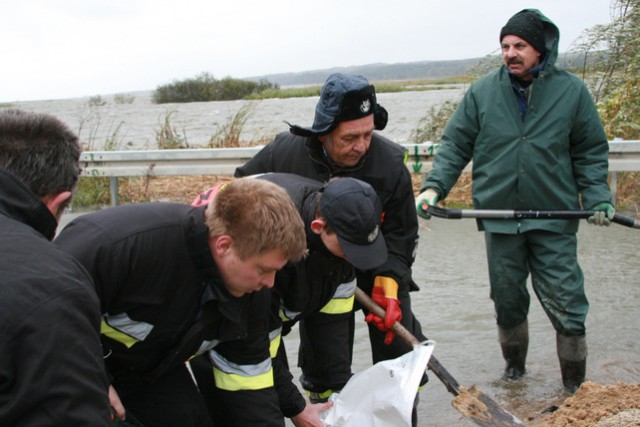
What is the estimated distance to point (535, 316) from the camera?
636cm

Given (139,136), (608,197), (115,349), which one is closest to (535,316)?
(608,197)

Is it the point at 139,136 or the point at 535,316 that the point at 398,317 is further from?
the point at 139,136

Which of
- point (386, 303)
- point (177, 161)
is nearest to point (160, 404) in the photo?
point (386, 303)

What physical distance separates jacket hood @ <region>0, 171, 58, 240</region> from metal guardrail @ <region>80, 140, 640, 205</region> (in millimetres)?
6471

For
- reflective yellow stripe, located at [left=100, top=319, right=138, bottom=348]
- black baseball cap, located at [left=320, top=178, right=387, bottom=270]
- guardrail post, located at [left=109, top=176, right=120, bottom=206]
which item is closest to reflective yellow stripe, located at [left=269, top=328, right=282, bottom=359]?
black baseball cap, located at [left=320, top=178, right=387, bottom=270]

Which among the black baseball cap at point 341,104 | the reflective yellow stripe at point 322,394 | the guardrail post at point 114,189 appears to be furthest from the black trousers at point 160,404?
the guardrail post at point 114,189

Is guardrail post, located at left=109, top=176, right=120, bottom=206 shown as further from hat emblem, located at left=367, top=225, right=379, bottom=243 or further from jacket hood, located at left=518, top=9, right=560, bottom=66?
hat emblem, located at left=367, top=225, right=379, bottom=243

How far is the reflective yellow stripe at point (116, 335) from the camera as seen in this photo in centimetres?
324

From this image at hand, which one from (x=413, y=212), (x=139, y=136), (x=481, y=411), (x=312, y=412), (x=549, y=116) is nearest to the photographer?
(x=312, y=412)

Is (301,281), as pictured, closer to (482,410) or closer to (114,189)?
(482,410)

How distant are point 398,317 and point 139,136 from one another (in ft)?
36.0

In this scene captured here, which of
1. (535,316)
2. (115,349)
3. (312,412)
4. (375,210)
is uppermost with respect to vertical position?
(375,210)

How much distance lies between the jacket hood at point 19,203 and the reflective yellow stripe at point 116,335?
0.96 m

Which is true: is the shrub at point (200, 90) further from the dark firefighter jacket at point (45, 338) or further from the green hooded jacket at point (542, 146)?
the dark firefighter jacket at point (45, 338)
